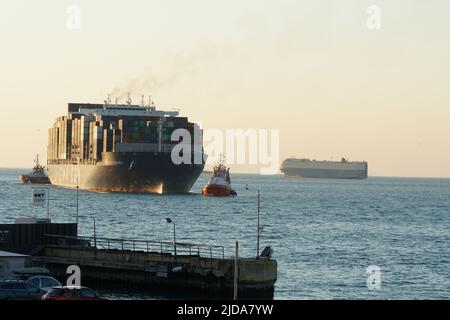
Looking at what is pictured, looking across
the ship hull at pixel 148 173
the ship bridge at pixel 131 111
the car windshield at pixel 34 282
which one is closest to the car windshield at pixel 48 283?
the car windshield at pixel 34 282

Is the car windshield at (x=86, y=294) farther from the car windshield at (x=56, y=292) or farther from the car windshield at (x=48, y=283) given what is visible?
the car windshield at (x=48, y=283)

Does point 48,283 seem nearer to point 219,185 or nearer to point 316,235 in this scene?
point 316,235

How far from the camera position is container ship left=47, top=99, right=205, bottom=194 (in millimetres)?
163875

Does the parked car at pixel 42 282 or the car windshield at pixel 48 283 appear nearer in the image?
the parked car at pixel 42 282

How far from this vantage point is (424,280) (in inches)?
2237

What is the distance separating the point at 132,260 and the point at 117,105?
148660mm

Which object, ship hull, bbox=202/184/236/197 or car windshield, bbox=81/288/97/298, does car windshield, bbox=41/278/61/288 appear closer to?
car windshield, bbox=81/288/97/298

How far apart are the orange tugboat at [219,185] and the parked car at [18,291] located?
142 m

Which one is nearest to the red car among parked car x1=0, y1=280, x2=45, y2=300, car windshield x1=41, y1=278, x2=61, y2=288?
parked car x1=0, y1=280, x2=45, y2=300

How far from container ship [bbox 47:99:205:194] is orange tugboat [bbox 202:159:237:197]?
497 centimetres

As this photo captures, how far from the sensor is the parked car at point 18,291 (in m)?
32.3

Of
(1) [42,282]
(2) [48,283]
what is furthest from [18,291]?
(2) [48,283]

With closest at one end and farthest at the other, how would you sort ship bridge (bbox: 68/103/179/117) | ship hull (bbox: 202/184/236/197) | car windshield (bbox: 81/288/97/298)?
car windshield (bbox: 81/288/97/298)
ship hull (bbox: 202/184/236/197)
ship bridge (bbox: 68/103/179/117)
